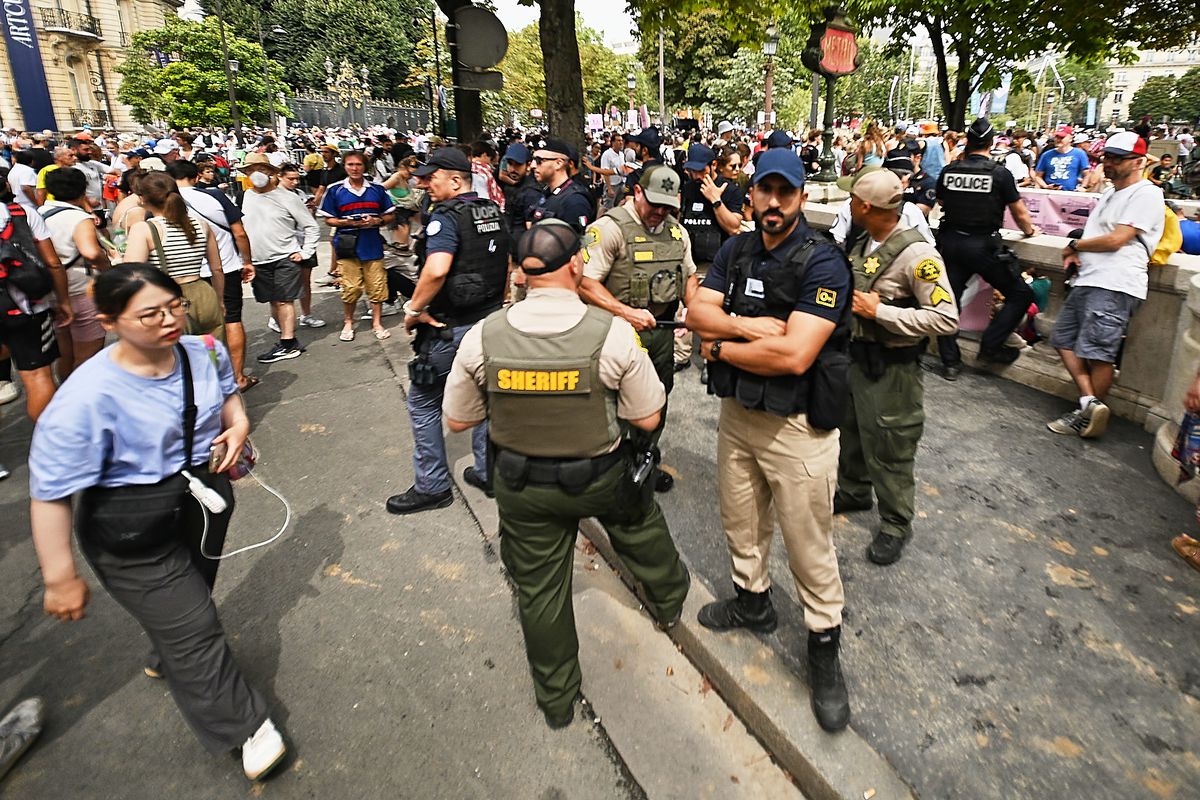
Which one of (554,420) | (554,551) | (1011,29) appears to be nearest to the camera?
(554,420)

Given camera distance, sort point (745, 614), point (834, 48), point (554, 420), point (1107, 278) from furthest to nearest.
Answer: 1. point (834, 48)
2. point (1107, 278)
3. point (745, 614)
4. point (554, 420)

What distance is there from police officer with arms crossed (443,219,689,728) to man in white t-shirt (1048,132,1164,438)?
3.64m

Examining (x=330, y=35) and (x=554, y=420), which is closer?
(x=554, y=420)

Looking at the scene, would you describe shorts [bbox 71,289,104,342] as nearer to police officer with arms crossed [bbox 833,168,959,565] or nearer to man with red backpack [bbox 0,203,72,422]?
man with red backpack [bbox 0,203,72,422]

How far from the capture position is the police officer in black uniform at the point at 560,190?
5.79 m

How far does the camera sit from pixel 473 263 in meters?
4.23

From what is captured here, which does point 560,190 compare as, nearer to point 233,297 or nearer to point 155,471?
point 233,297

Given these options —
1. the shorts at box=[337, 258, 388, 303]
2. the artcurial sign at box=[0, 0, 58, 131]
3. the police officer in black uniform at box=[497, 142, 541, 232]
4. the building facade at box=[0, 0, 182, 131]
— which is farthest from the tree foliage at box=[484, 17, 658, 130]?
the shorts at box=[337, 258, 388, 303]

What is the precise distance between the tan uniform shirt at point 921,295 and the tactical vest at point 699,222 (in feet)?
10.6

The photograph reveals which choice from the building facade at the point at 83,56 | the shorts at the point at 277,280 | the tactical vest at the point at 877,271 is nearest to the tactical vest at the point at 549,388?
the tactical vest at the point at 877,271

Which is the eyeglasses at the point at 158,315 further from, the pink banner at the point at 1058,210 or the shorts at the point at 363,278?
the pink banner at the point at 1058,210

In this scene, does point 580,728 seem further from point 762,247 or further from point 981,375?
point 981,375

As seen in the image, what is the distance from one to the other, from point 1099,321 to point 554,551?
162 inches

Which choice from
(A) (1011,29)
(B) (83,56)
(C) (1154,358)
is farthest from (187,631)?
(B) (83,56)
